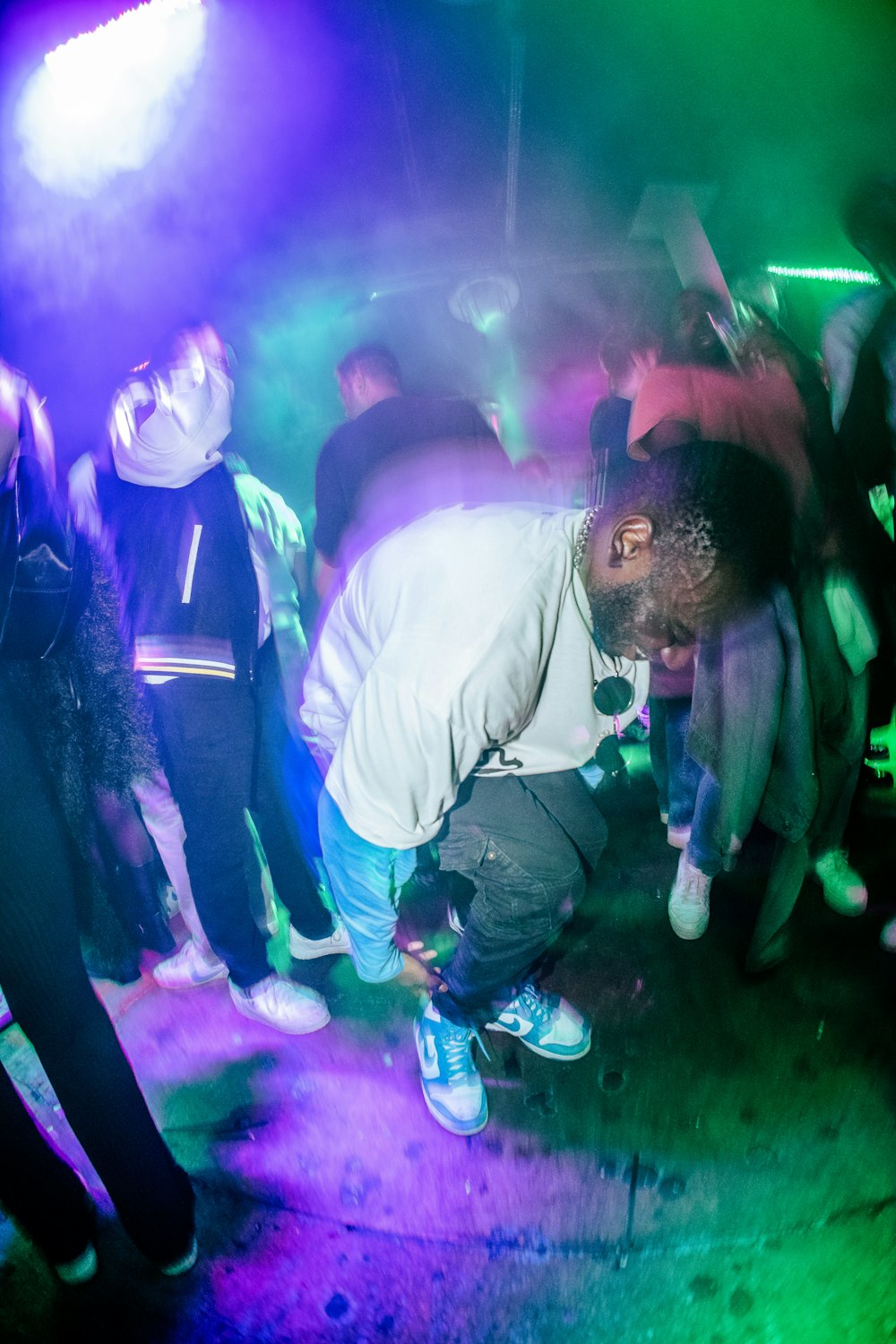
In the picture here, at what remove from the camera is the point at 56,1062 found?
96 centimetres

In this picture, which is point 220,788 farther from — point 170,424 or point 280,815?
point 170,424

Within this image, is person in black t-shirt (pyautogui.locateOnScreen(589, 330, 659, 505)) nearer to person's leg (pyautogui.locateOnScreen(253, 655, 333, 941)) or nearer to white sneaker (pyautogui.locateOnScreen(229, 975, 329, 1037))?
person's leg (pyautogui.locateOnScreen(253, 655, 333, 941))

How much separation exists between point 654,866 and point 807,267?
2050 mm

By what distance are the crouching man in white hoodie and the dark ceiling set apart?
2.90ft

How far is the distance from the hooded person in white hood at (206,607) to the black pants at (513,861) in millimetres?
597

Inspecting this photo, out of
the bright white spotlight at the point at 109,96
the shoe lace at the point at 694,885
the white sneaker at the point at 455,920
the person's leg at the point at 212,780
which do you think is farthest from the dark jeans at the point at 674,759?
the bright white spotlight at the point at 109,96

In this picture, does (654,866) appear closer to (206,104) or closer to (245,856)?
(245,856)

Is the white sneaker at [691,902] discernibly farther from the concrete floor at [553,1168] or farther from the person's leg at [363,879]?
the person's leg at [363,879]

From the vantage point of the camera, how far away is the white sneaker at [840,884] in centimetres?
182

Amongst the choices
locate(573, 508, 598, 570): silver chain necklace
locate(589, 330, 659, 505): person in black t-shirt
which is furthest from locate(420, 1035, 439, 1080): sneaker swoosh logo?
locate(589, 330, 659, 505): person in black t-shirt

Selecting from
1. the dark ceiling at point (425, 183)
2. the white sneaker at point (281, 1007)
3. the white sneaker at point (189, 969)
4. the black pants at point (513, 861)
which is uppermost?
the dark ceiling at point (425, 183)

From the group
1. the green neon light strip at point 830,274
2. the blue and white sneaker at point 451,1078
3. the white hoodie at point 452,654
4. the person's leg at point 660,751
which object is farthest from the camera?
the person's leg at point 660,751

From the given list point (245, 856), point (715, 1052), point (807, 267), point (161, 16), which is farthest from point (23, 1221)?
point (161, 16)

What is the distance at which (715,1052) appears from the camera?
1502mm
